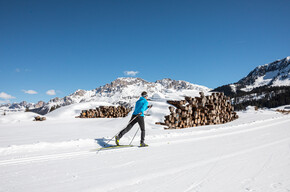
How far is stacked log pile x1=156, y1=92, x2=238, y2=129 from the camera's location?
12.1 metres

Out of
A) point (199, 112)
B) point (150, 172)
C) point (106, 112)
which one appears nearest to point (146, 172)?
point (150, 172)

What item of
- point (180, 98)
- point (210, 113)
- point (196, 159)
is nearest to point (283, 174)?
point (196, 159)

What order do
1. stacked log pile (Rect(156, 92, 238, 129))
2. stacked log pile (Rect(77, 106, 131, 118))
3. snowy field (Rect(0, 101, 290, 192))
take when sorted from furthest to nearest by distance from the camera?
1. stacked log pile (Rect(77, 106, 131, 118))
2. stacked log pile (Rect(156, 92, 238, 129))
3. snowy field (Rect(0, 101, 290, 192))

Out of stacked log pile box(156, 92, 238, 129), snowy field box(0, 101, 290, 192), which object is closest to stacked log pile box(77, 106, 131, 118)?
stacked log pile box(156, 92, 238, 129)

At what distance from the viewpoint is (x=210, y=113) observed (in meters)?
14.6

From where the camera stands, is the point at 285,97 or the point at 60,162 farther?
the point at 285,97

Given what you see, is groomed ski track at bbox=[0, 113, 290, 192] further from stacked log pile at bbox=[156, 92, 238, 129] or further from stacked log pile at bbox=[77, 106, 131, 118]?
stacked log pile at bbox=[77, 106, 131, 118]

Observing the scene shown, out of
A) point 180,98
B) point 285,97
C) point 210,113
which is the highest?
point 285,97

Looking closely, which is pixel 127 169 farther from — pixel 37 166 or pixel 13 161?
pixel 13 161

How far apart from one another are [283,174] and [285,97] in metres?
160

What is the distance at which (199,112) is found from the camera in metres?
13.8

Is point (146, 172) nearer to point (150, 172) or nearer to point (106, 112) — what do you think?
point (150, 172)

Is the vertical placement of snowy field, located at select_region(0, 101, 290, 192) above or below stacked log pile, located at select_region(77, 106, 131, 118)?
below

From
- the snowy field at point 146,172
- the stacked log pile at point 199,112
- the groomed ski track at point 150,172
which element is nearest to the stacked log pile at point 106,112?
the stacked log pile at point 199,112
